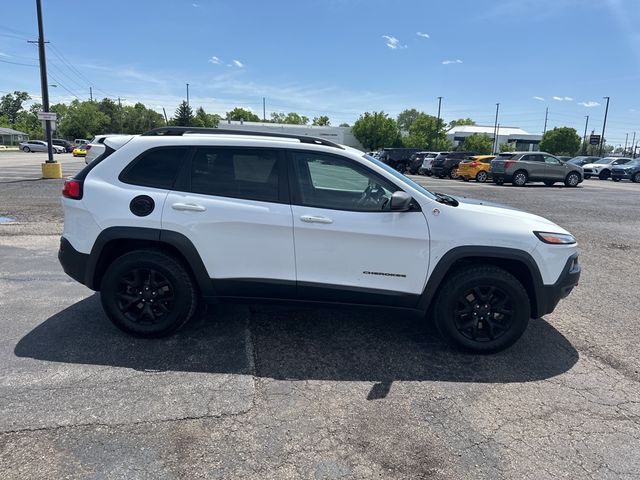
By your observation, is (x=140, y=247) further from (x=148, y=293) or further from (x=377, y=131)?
→ (x=377, y=131)

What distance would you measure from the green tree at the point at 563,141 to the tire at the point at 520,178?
78.9 metres

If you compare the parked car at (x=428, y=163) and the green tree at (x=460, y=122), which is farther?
the green tree at (x=460, y=122)

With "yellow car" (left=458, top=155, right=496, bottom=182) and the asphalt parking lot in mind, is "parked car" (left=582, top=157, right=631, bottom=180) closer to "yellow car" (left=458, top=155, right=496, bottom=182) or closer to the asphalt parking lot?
"yellow car" (left=458, top=155, right=496, bottom=182)

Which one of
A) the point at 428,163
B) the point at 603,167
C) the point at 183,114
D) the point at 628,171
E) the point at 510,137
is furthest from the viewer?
the point at 510,137

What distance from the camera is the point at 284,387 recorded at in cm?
323

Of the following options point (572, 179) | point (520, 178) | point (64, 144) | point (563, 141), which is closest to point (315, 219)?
point (520, 178)

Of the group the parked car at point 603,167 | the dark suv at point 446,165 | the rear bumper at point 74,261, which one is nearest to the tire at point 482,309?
the rear bumper at point 74,261

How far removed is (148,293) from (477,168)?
2499cm

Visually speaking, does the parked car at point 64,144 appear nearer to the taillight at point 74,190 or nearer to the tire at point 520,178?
the tire at point 520,178

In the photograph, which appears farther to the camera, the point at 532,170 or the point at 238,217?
the point at 532,170

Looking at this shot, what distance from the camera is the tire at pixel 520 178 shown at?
22875 mm

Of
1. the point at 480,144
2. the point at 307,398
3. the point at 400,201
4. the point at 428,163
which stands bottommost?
the point at 307,398

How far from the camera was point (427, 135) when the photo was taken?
9206 centimetres

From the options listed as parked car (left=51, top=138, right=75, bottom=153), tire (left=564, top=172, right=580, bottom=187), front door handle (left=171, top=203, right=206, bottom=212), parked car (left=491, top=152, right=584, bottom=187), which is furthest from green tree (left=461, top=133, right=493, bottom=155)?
front door handle (left=171, top=203, right=206, bottom=212)
